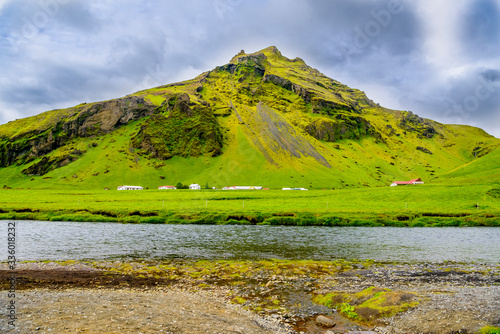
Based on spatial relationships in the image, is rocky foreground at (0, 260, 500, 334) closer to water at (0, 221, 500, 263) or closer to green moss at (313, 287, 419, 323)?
green moss at (313, 287, 419, 323)

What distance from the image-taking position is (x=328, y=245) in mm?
37031

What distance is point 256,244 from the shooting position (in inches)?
1474

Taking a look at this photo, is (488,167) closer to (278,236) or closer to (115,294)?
(278,236)

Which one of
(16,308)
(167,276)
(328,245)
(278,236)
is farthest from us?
(278,236)

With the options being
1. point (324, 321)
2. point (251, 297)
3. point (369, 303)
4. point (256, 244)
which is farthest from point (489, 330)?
point (256, 244)

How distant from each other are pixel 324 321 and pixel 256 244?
23.5 meters

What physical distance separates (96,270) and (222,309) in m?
14.3

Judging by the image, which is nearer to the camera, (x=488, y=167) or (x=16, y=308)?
(x=16, y=308)

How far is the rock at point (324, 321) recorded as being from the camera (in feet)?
45.9

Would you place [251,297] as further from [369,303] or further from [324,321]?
[369,303]

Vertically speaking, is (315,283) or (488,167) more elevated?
(488,167)

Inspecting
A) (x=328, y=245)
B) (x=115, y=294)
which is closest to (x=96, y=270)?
(x=115, y=294)

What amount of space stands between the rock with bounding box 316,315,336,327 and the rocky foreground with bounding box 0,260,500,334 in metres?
0.05

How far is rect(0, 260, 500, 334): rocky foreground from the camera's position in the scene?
42.1 feet
